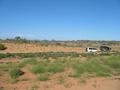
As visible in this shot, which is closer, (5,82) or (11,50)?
(5,82)

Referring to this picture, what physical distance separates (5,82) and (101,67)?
1216cm

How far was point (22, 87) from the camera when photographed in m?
18.8

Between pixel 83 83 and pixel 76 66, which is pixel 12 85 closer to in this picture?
pixel 83 83

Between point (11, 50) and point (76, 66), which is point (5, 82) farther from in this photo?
point (11, 50)

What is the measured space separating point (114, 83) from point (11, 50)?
48.8 meters

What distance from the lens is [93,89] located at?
1791 cm

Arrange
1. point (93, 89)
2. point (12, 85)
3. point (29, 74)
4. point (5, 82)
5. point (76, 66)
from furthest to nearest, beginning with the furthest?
point (76, 66)
point (29, 74)
point (5, 82)
point (12, 85)
point (93, 89)

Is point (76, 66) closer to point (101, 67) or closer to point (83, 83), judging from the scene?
point (101, 67)

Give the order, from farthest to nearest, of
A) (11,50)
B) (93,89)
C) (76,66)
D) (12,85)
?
(11,50) < (76,66) < (12,85) < (93,89)

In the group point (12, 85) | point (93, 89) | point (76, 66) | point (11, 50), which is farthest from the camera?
point (11, 50)

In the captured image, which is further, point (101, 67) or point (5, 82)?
point (101, 67)

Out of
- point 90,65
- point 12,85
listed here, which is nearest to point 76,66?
point 90,65

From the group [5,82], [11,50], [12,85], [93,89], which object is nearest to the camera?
[93,89]

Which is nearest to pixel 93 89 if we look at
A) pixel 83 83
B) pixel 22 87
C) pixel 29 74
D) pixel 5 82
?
pixel 83 83
